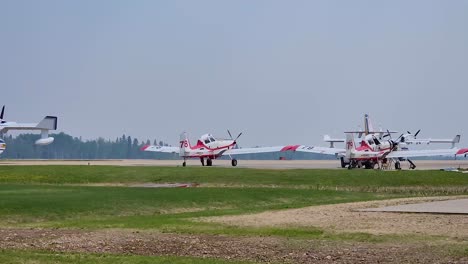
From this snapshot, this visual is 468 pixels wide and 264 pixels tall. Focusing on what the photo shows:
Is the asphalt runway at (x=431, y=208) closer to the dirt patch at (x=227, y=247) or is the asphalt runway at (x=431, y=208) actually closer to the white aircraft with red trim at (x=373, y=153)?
the dirt patch at (x=227, y=247)

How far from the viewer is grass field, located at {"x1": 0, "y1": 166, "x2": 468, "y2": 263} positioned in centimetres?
2496

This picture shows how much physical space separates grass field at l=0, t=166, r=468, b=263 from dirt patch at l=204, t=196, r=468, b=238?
41.5 inches

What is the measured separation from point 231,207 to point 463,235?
45.6 ft

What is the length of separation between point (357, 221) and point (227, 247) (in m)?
6.81

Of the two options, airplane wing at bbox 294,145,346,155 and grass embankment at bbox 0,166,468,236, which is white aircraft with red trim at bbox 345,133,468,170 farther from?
grass embankment at bbox 0,166,468,236

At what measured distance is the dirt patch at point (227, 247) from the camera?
19.9 meters

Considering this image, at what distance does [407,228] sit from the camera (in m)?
25.1

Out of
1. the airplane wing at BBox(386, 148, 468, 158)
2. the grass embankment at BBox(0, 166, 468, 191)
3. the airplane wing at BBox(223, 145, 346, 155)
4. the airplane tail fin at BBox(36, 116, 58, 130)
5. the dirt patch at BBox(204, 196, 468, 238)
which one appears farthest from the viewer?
the airplane tail fin at BBox(36, 116, 58, 130)

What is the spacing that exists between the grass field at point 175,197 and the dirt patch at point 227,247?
103cm

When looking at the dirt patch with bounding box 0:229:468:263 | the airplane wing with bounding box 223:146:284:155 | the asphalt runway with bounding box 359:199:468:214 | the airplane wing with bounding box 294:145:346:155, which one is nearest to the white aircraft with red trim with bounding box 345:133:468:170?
the airplane wing with bounding box 294:145:346:155

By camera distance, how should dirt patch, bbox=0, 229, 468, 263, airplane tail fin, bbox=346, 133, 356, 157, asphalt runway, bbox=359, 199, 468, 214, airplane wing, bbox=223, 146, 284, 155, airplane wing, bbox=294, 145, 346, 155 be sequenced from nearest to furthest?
1. dirt patch, bbox=0, 229, 468, 263
2. asphalt runway, bbox=359, 199, 468, 214
3. airplane tail fin, bbox=346, 133, 356, 157
4. airplane wing, bbox=223, 146, 284, 155
5. airplane wing, bbox=294, 145, 346, 155

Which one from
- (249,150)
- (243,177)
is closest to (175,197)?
(243,177)

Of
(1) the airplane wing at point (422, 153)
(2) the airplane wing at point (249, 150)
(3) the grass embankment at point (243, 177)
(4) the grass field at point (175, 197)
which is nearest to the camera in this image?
(4) the grass field at point (175, 197)

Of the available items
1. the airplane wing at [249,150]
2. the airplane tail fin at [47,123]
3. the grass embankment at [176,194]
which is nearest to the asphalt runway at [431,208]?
the grass embankment at [176,194]
